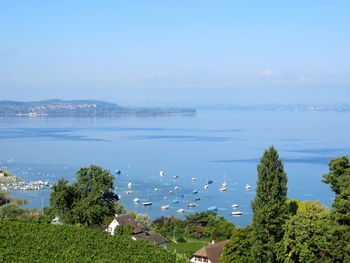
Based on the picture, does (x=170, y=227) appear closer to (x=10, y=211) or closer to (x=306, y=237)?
(x=10, y=211)

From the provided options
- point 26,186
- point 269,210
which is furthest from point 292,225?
point 26,186

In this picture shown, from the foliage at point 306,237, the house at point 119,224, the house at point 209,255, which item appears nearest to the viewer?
the foliage at point 306,237

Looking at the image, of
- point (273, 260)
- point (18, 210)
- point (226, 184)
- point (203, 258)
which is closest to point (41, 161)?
point (226, 184)

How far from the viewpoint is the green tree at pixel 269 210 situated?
64.8 ft

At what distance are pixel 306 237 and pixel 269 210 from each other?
186 cm

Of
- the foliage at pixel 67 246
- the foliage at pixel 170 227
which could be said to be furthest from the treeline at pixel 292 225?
the foliage at pixel 170 227

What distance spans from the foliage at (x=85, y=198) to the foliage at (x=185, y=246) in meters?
6.01

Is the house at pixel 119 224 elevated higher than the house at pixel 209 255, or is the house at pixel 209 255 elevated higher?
the house at pixel 119 224

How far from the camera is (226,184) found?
64.9 metres

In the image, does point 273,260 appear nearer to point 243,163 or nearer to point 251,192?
point 251,192

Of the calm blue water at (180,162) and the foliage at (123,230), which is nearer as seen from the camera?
the foliage at (123,230)

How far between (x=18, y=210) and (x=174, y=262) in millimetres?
22964

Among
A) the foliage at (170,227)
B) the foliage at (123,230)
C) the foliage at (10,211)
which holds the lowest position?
the foliage at (170,227)

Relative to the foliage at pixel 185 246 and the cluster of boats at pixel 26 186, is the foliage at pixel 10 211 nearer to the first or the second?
the foliage at pixel 185 246
